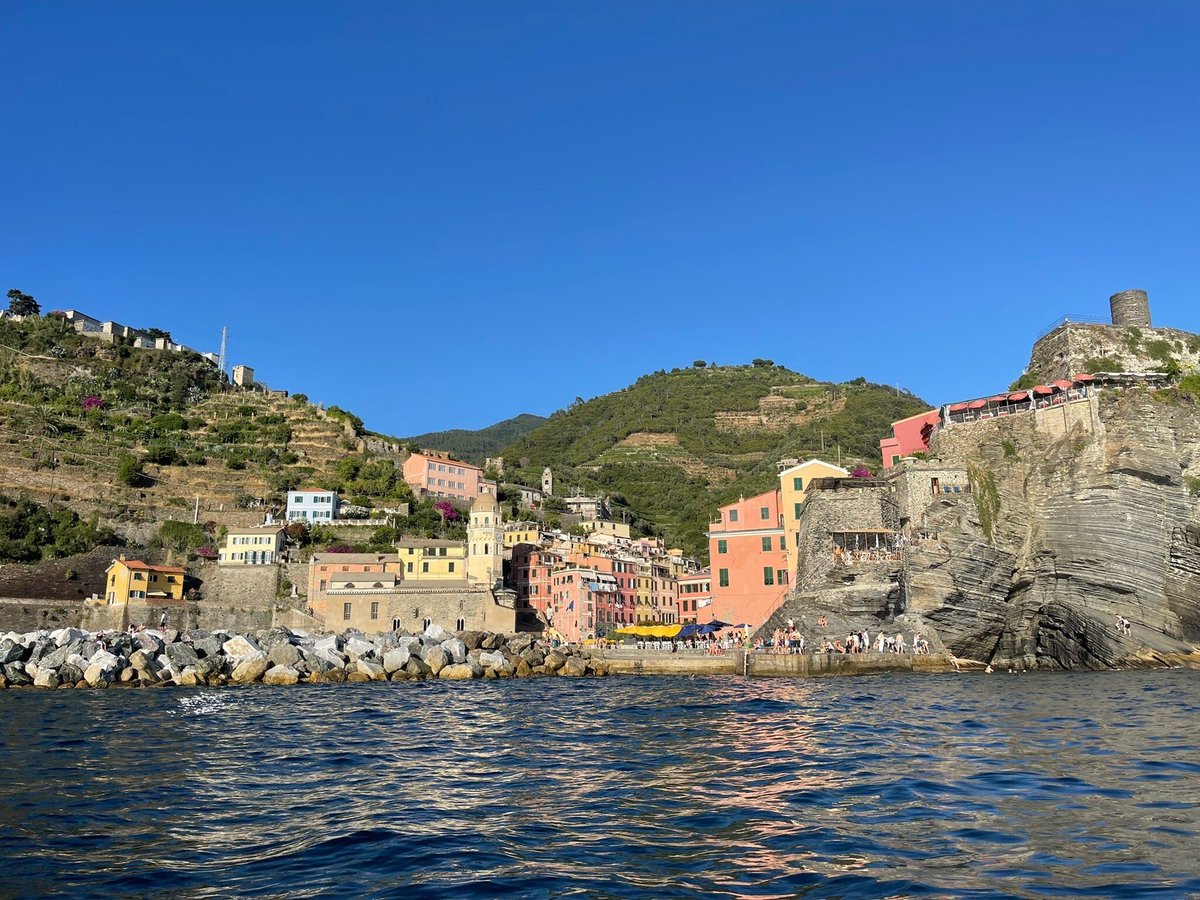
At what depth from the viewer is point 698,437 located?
127375 millimetres

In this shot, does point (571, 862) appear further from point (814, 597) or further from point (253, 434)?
point (253, 434)

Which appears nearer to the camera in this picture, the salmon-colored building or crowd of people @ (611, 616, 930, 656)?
crowd of people @ (611, 616, 930, 656)

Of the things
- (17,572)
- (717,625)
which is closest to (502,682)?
(717,625)

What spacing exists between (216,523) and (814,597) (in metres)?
47.6

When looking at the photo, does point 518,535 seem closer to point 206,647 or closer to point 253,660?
point 206,647

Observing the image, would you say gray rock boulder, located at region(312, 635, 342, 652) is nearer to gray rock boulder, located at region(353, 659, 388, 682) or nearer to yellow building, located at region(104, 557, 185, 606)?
gray rock boulder, located at region(353, 659, 388, 682)

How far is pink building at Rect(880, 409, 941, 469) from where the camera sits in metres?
50.2

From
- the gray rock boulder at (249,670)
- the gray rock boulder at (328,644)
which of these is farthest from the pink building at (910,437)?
the gray rock boulder at (249,670)

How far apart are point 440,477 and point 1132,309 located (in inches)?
2285

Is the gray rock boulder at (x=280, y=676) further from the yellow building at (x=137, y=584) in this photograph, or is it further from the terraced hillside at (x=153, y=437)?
the terraced hillside at (x=153, y=437)

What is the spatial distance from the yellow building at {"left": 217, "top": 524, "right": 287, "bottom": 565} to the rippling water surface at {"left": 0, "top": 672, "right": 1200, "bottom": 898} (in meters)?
40.3

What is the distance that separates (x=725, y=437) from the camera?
12800 cm

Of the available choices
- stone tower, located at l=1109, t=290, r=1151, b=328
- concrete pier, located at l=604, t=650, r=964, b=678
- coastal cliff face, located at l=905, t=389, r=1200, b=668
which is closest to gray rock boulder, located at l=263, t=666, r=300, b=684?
concrete pier, located at l=604, t=650, r=964, b=678

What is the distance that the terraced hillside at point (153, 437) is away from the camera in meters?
67.4
